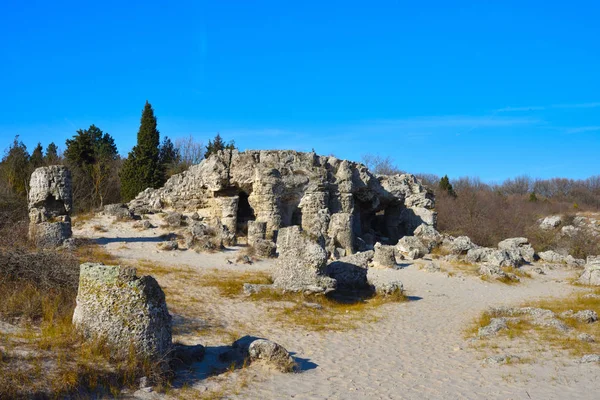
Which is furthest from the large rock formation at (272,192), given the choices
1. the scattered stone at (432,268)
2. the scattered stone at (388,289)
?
the scattered stone at (388,289)

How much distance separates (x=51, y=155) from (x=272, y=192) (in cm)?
2004

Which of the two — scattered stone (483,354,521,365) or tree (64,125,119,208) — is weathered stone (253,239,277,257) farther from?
tree (64,125,119,208)

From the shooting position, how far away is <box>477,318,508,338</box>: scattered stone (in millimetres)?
9773

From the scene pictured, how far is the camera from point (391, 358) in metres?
8.12

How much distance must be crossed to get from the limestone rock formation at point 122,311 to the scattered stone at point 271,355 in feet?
4.27

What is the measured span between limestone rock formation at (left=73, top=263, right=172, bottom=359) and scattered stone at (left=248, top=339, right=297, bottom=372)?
1.30 meters

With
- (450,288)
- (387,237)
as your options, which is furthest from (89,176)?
(450,288)

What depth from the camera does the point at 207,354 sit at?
743cm

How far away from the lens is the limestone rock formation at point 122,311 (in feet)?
19.9

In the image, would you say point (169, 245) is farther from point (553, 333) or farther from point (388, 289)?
point (553, 333)

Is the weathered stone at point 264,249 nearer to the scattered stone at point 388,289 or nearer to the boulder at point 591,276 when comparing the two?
the scattered stone at point 388,289

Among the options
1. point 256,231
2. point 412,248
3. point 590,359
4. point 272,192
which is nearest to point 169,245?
point 256,231

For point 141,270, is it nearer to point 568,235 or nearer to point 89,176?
point 89,176

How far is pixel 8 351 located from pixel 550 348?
8.41 meters
